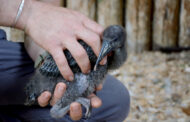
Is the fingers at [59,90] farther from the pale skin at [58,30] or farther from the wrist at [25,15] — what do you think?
the wrist at [25,15]

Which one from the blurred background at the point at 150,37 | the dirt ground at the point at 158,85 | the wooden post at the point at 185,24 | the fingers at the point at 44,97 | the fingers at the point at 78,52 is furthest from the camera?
the wooden post at the point at 185,24

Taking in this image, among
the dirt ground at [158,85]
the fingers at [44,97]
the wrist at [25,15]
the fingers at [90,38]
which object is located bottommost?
the dirt ground at [158,85]

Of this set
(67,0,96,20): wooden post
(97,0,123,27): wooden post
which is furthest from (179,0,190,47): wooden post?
(67,0,96,20): wooden post

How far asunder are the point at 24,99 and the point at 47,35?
13.9 inches

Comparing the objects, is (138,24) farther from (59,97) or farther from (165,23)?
(59,97)

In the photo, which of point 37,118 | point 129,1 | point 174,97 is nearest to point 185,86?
point 174,97

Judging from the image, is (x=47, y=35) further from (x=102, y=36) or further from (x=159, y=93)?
(x=159, y=93)

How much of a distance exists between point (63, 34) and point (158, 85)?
1433 mm

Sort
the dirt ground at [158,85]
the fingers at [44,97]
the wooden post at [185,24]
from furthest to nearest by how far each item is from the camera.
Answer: the wooden post at [185,24] < the dirt ground at [158,85] < the fingers at [44,97]

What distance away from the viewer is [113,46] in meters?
0.95

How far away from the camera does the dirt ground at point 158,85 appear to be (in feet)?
6.24

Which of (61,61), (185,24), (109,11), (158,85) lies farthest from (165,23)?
(61,61)

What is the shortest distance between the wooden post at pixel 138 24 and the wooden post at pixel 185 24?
274mm

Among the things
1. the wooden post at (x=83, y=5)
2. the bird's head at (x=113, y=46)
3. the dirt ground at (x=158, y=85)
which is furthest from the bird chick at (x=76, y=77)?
the wooden post at (x=83, y=5)
